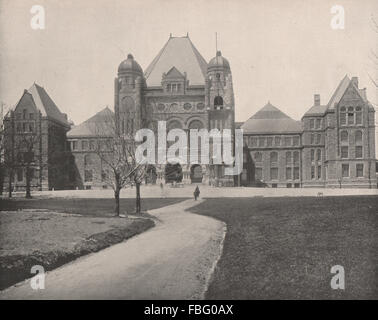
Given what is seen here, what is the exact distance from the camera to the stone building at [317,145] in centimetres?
6084

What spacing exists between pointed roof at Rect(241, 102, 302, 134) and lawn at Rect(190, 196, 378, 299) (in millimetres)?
56174

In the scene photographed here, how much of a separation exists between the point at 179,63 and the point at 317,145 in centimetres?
2567

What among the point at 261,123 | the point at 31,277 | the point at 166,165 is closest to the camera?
the point at 31,277

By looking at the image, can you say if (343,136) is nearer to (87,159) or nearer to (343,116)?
(343,116)

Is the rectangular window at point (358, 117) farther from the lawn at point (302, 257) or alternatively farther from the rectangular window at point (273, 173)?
the lawn at point (302, 257)

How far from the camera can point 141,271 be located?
10.7m

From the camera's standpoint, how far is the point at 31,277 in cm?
1016

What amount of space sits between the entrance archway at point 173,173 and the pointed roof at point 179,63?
46.9 feet

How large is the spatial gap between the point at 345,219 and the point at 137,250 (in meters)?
7.12

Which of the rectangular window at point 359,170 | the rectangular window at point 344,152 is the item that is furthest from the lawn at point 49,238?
the rectangular window at point 344,152

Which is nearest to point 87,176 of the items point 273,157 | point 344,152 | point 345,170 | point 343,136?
point 273,157

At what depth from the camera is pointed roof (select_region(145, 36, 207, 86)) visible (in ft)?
209
